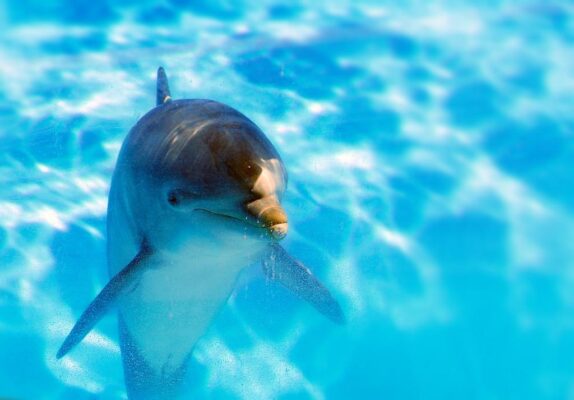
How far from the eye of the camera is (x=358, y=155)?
9008mm

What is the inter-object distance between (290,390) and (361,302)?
56.0 inches

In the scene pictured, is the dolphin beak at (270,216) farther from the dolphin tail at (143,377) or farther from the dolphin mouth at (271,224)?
the dolphin tail at (143,377)

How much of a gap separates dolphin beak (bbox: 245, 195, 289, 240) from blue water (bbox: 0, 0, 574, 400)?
392 centimetres

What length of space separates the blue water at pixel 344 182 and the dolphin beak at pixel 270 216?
3.92m

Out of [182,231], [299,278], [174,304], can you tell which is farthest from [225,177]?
[174,304]

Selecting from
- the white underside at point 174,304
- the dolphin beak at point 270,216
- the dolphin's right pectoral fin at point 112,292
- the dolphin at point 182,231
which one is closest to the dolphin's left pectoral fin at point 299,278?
the dolphin at point 182,231

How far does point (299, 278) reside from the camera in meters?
5.11

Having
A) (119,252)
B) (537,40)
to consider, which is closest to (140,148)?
(119,252)

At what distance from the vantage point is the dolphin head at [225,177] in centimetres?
335

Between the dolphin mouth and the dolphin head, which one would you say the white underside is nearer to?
the dolphin head

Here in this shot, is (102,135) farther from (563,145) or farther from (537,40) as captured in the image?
(537,40)

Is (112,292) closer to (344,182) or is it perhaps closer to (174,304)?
(174,304)

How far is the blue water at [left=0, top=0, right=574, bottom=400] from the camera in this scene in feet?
22.9

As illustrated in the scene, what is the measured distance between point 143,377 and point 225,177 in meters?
3.22
